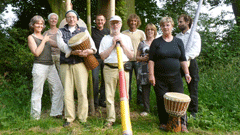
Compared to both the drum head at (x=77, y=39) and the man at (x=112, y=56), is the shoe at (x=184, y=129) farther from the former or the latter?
the drum head at (x=77, y=39)

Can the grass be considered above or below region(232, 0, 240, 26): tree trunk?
below

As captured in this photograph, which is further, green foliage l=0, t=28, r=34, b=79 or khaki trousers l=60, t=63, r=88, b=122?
green foliage l=0, t=28, r=34, b=79

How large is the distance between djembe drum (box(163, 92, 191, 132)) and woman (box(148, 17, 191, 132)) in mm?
198

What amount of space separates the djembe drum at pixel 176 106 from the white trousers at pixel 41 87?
7.09 feet

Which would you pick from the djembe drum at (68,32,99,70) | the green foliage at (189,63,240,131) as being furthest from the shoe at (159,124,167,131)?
the djembe drum at (68,32,99,70)

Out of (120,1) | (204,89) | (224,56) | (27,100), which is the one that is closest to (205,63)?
(224,56)

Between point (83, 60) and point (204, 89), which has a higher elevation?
point (83, 60)

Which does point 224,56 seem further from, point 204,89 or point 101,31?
point 101,31

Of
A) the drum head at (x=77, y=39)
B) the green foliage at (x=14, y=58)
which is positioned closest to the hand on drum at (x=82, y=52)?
the drum head at (x=77, y=39)

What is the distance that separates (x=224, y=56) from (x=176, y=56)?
5003 mm

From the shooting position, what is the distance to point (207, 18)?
10133 millimetres

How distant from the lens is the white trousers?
3795 millimetres

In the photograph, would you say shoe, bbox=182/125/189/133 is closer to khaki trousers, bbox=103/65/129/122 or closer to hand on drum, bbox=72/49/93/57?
khaki trousers, bbox=103/65/129/122

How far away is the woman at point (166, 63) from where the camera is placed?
11.0 ft
